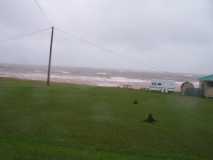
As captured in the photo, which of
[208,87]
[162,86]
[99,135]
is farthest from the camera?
[162,86]

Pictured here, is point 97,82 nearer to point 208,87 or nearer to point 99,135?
point 208,87

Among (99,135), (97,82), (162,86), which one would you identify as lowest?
(99,135)

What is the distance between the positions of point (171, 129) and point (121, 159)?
391 centimetres

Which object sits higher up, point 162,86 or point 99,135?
point 162,86

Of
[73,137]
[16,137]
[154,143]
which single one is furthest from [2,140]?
[154,143]

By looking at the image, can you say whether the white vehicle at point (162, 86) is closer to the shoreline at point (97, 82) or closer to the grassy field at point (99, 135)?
the shoreline at point (97, 82)

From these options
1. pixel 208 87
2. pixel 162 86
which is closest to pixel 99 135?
pixel 208 87

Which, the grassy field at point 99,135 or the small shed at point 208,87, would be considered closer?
the grassy field at point 99,135

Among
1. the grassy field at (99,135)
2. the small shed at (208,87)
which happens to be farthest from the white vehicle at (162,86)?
the grassy field at (99,135)

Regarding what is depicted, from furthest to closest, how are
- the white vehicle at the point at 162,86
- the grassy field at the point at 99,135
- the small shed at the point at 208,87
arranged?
the white vehicle at the point at 162,86, the small shed at the point at 208,87, the grassy field at the point at 99,135

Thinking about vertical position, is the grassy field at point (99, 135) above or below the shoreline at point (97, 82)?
below

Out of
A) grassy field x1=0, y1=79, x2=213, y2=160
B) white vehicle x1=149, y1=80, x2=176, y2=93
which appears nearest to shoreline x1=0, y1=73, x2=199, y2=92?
white vehicle x1=149, y1=80, x2=176, y2=93

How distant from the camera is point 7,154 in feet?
17.2

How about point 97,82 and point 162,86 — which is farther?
point 97,82
